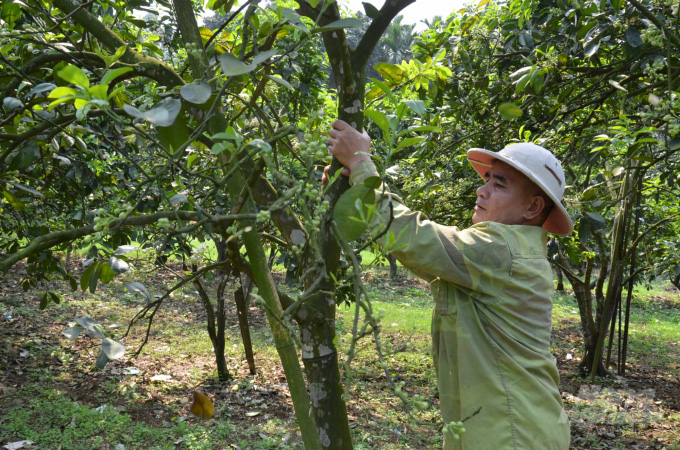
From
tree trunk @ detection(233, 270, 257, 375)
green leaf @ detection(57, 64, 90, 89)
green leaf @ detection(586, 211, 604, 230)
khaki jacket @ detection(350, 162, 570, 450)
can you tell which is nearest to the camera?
green leaf @ detection(57, 64, 90, 89)

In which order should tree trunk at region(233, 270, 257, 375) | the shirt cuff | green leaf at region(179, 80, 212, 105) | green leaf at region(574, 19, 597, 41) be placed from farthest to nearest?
tree trunk at region(233, 270, 257, 375) → green leaf at region(574, 19, 597, 41) → the shirt cuff → green leaf at region(179, 80, 212, 105)

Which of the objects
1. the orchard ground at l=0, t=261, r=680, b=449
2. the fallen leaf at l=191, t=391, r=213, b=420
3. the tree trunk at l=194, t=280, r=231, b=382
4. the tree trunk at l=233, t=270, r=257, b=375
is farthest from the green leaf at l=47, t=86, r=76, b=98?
the tree trunk at l=194, t=280, r=231, b=382

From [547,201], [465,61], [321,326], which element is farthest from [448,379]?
[465,61]

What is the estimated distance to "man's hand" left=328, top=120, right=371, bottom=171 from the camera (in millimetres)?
1337

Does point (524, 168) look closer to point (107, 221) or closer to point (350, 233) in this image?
point (350, 233)

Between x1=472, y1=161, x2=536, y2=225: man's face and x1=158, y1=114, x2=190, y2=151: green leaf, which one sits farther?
x1=472, y1=161, x2=536, y2=225: man's face

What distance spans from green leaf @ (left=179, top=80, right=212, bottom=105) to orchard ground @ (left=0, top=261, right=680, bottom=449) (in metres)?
1.67

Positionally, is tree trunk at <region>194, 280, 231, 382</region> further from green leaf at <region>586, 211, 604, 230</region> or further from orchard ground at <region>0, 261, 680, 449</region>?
green leaf at <region>586, 211, 604, 230</region>

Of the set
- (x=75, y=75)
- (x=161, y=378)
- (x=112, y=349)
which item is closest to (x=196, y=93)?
(x=75, y=75)

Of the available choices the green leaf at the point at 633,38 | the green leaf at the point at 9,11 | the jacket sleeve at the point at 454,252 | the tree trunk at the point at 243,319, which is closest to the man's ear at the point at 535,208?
the jacket sleeve at the point at 454,252

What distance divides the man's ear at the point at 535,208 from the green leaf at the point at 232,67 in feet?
3.38

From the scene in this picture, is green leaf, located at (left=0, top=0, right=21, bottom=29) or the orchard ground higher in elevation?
green leaf, located at (left=0, top=0, right=21, bottom=29)

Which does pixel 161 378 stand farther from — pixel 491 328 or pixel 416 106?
pixel 416 106

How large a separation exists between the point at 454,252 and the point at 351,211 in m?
0.44
